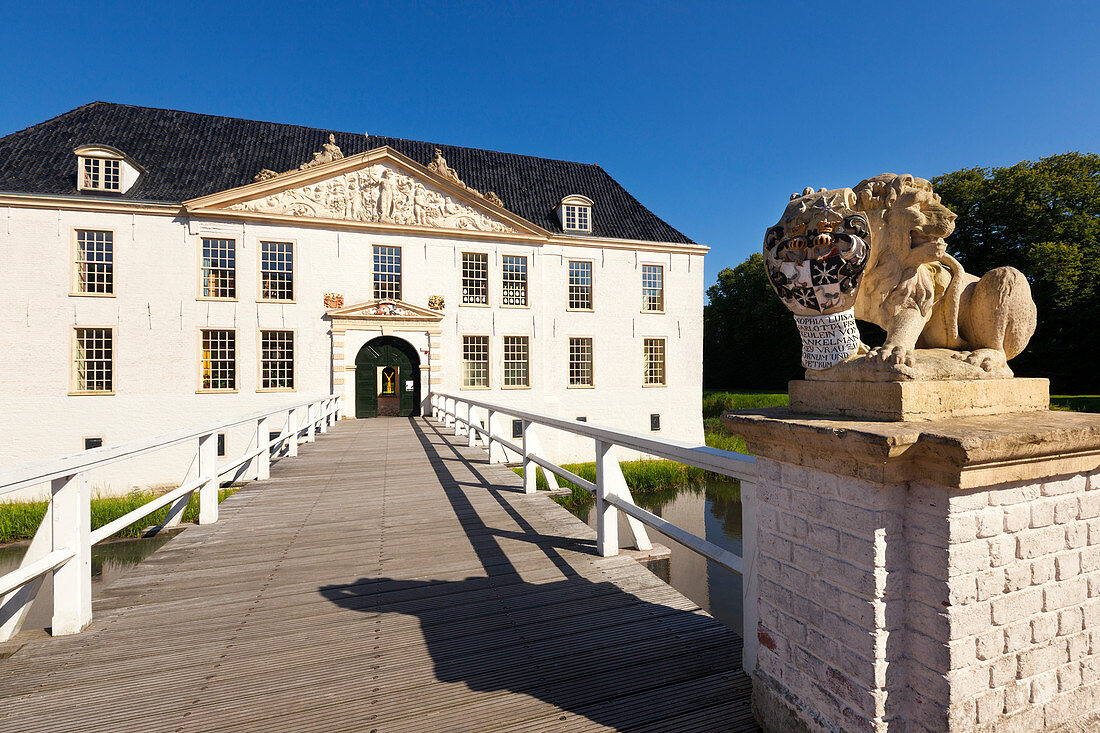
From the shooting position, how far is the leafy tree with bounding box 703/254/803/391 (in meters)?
44.8

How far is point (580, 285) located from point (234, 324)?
13807mm

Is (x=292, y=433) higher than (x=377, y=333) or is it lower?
lower

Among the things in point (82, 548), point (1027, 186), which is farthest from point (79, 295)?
point (1027, 186)

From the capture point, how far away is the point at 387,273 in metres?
20.2

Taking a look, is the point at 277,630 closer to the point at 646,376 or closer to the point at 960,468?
the point at 960,468

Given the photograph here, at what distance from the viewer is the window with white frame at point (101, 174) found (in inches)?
686

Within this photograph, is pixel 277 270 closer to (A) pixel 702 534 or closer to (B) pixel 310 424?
(B) pixel 310 424

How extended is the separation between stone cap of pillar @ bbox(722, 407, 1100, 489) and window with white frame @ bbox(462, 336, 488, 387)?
19.6 metres

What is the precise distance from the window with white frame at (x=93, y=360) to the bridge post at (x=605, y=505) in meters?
20.4

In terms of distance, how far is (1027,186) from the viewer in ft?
90.6

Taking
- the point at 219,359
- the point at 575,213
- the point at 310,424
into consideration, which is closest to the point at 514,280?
the point at 575,213

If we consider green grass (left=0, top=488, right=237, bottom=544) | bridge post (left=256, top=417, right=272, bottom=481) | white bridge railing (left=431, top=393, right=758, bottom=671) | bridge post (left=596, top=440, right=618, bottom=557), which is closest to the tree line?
white bridge railing (left=431, top=393, right=758, bottom=671)

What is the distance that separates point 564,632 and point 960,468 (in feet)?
7.00

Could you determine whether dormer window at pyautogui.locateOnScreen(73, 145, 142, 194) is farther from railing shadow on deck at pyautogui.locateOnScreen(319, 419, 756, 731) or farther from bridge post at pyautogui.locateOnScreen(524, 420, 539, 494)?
railing shadow on deck at pyautogui.locateOnScreen(319, 419, 756, 731)
